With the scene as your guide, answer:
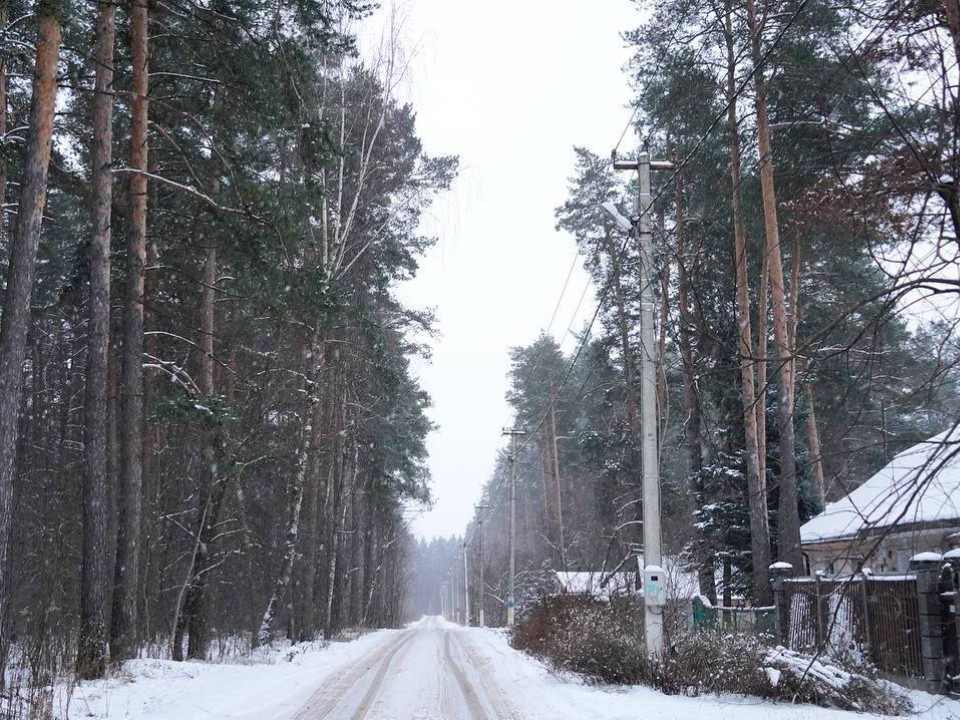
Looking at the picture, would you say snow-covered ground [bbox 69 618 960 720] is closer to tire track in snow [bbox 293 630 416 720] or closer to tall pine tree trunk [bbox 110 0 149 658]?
tire track in snow [bbox 293 630 416 720]

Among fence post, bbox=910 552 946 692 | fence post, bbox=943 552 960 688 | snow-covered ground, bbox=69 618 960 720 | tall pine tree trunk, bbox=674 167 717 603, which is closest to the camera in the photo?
snow-covered ground, bbox=69 618 960 720

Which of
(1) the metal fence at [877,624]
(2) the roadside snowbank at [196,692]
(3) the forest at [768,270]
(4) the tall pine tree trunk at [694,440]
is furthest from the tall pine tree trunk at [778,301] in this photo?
(2) the roadside snowbank at [196,692]

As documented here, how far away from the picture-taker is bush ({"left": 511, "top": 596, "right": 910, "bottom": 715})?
950cm

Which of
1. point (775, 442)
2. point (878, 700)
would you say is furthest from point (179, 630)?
point (775, 442)

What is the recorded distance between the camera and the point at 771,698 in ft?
32.6

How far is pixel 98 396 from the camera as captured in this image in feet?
36.7

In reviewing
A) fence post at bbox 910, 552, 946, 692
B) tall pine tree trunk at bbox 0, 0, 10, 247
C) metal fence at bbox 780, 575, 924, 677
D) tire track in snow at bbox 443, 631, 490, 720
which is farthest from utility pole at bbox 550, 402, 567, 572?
tall pine tree trunk at bbox 0, 0, 10, 247

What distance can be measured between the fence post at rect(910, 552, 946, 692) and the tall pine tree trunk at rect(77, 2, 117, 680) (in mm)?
10804

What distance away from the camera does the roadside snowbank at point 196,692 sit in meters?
8.75

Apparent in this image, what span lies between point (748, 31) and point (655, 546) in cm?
1048

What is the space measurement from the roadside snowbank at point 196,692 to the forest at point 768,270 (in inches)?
245

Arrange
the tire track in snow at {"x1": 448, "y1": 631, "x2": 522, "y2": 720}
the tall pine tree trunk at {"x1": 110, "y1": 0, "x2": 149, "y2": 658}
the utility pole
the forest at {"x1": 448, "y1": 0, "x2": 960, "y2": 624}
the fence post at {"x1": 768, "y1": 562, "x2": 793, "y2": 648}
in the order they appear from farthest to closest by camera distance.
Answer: the utility pole
the fence post at {"x1": 768, "y1": 562, "x2": 793, "y2": 648}
the tall pine tree trunk at {"x1": 110, "y1": 0, "x2": 149, "y2": 658}
the tire track in snow at {"x1": 448, "y1": 631, "x2": 522, "y2": 720}
the forest at {"x1": 448, "y1": 0, "x2": 960, "y2": 624}

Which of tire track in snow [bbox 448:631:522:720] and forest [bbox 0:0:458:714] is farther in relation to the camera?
forest [bbox 0:0:458:714]

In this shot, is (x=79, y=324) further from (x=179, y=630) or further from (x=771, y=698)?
(x=771, y=698)
